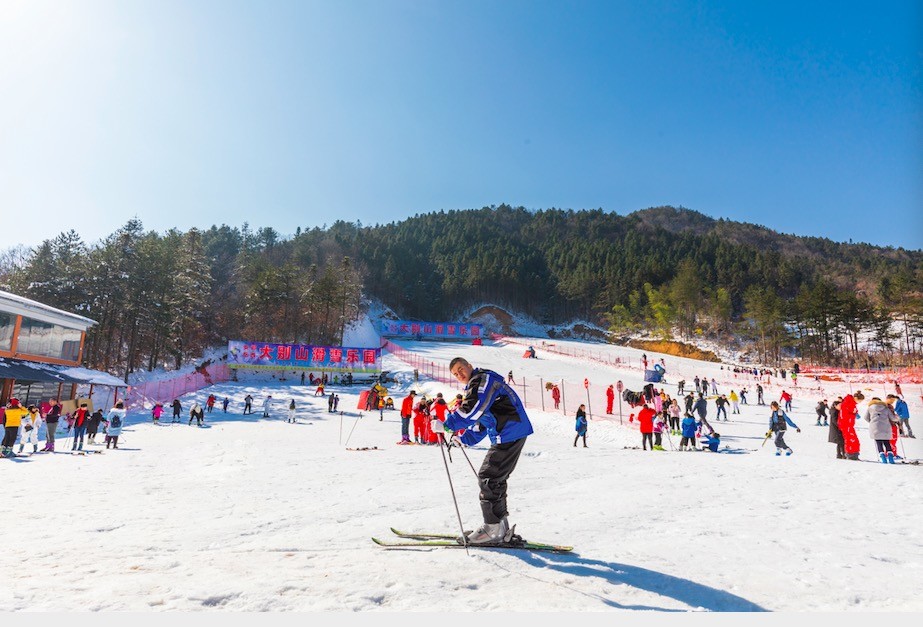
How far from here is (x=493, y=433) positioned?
4.43m

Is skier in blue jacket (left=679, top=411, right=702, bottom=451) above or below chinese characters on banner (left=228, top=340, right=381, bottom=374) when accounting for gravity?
below

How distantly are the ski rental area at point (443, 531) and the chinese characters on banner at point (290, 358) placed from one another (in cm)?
2416

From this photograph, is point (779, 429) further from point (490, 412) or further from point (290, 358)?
point (290, 358)

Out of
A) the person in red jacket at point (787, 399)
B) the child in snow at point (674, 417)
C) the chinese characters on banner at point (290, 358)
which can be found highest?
the chinese characters on banner at point (290, 358)

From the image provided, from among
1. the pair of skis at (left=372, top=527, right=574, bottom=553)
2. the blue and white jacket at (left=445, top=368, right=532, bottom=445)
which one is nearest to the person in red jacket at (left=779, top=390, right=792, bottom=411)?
the pair of skis at (left=372, top=527, right=574, bottom=553)

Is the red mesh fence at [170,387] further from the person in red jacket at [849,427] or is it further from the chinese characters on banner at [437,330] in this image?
the chinese characters on banner at [437,330]

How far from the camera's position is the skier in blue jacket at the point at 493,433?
14.3ft

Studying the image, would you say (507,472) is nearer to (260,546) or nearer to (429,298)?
(260,546)

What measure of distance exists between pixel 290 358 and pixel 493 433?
35.6 m

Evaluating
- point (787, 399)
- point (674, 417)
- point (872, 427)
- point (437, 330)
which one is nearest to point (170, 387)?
point (674, 417)

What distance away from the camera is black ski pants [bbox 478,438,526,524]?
438 cm

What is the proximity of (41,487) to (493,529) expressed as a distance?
28.2 ft

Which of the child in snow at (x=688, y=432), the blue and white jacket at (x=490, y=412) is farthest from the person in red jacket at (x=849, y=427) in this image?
the blue and white jacket at (x=490, y=412)

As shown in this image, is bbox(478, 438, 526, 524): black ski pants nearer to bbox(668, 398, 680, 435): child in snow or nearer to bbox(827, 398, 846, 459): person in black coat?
bbox(827, 398, 846, 459): person in black coat
